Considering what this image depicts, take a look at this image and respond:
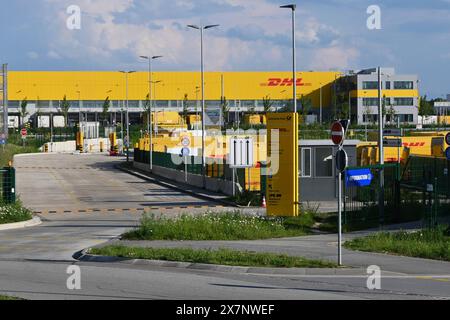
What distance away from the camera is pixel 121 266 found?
717 inches

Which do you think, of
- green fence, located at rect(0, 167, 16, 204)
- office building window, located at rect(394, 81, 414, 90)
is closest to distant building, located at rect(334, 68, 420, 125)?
office building window, located at rect(394, 81, 414, 90)

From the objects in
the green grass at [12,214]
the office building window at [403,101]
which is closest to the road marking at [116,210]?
the green grass at [12,214]

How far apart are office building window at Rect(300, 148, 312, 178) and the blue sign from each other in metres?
13.4

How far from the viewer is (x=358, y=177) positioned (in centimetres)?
2806

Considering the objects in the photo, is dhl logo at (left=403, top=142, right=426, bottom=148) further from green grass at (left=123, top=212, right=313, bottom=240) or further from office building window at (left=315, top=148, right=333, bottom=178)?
green grass at (left=123, top=212, right=313, bottom=240)

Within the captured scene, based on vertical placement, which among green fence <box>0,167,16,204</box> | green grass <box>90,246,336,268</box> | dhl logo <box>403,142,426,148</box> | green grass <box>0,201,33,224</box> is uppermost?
dhl logo <box>403,142,426,148</box>

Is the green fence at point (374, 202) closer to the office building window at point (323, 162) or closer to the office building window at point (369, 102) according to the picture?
the office building window at point (323, 162)

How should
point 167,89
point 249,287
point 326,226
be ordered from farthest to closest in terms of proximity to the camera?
1. point 167,89
2. point 326,226
3. point 249,287

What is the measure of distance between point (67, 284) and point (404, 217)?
16.5 m

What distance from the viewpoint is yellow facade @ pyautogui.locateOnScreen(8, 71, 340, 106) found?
422ft

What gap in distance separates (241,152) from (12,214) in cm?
1129
